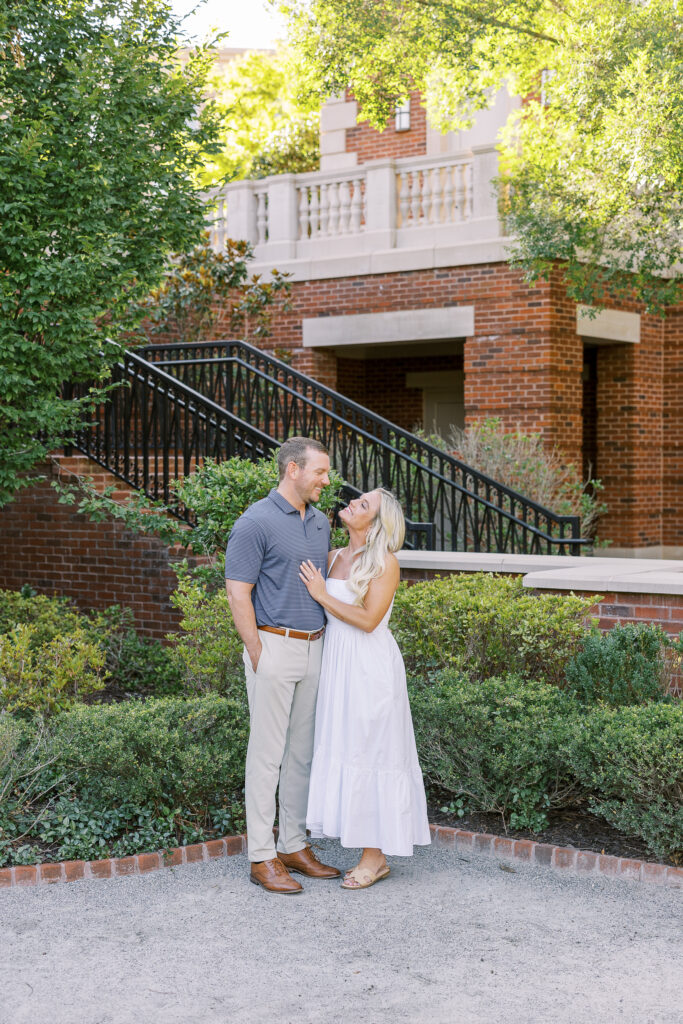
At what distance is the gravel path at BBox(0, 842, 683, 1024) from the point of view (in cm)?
392

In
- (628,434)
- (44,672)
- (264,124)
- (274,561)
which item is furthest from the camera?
(264,124)

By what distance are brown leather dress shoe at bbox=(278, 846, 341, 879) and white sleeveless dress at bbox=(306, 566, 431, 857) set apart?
0.18m

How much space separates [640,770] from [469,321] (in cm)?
989

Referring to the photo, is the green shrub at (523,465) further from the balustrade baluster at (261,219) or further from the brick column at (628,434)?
the balustrade baluster at (261,219)

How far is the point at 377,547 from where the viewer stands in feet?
16.7

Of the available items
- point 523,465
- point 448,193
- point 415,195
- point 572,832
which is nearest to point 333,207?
point 415,195

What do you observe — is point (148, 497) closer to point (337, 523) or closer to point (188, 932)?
point (337, 523)

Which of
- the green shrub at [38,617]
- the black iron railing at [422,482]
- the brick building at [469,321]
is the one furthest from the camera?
the brick building at [469,321]

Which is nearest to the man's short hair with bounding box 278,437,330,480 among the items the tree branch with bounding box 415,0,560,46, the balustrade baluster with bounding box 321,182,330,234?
the tree branch with bounding box 415,0,560,46

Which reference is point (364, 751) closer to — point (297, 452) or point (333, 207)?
point (297, 452)

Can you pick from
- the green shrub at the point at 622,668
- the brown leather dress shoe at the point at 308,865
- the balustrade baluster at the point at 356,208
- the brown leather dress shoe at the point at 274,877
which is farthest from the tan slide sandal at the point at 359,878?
the balustrade baluster at the point at 356,208

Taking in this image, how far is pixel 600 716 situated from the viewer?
5.60 m

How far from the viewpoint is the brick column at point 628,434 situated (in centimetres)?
1602

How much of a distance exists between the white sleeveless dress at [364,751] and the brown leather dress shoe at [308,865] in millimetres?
179
